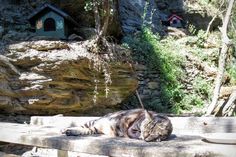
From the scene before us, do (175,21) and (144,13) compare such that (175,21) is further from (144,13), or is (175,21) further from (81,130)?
(81,130)

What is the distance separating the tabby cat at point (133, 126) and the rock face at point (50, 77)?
312 centimetres

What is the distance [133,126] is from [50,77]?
358 centimetres

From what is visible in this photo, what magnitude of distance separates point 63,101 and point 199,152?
458 centimetres

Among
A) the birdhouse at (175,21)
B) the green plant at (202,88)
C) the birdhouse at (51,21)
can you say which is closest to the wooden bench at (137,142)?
the birdhouse at (51,21)

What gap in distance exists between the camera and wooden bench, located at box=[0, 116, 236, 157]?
64.6 inches

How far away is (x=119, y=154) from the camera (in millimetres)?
1873

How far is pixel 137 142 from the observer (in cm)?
204

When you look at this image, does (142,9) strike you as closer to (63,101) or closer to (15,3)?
(15,3)

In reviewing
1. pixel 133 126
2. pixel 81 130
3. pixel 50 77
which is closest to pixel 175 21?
pixel 50 77

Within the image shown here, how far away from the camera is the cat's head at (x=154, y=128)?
211 cm

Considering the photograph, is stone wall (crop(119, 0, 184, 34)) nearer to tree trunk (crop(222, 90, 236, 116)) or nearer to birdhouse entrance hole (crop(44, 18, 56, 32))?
birdhouse entrance hole (crop(44, 18, 56, 32))

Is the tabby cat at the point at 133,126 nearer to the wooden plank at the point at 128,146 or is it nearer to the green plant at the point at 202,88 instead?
the wooden plank at the point at 128,146

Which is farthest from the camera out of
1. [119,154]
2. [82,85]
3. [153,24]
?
[153,24]

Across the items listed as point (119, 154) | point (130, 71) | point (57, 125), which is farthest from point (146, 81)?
point (119, 154)
